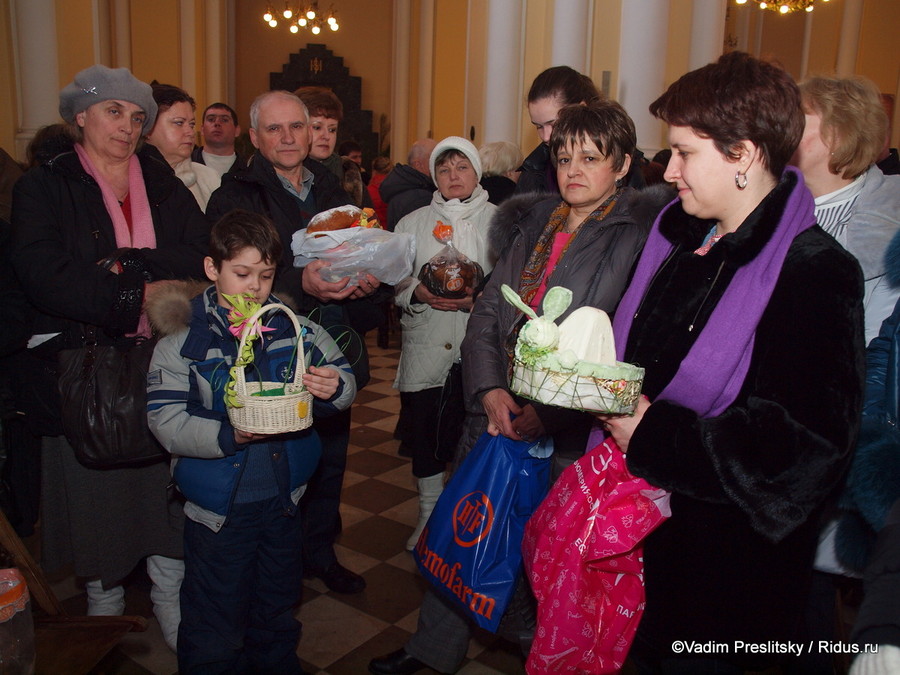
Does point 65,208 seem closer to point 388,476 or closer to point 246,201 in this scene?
point 246,201

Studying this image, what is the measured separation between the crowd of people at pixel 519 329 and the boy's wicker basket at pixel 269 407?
0.24 feet

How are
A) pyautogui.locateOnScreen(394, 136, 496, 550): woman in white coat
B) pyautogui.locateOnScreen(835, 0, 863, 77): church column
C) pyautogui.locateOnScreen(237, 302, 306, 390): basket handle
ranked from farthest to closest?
1. pyautogui.locateOnScreen(835, 0, 863, 77): church column
2. pyautogui.locateOnScreen(394, 136, 496, 550): woman in white coat
3. pyautogui.locateOnScreen(237, 302, 306, 390): basket handle

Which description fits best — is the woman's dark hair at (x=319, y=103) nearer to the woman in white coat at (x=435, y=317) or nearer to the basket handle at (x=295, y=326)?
the woman in white coat at (x=435, y=317)

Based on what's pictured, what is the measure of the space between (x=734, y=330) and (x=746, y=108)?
0.46 meters

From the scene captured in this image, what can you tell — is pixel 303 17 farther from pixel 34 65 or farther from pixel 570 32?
pixel 570 32

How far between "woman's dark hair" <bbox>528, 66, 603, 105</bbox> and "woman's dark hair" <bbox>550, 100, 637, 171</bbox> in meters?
0.60

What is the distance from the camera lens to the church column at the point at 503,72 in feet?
25.5

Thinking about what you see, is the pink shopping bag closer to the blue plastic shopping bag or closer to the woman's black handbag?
the blue plastic shopping bag

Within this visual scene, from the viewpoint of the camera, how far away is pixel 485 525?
2.09m

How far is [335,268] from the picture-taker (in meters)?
2.62

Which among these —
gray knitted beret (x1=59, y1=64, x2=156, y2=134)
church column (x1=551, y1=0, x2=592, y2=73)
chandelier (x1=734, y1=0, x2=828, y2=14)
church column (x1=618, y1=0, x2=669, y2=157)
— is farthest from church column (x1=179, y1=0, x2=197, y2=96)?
gray knitted beret (x1=59, y1=64, x2=156, y2=134)

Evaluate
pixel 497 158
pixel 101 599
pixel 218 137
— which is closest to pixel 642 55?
pixel 497 158

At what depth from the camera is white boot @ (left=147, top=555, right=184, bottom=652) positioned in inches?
104

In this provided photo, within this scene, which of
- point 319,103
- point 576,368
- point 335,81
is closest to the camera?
point 576,368
